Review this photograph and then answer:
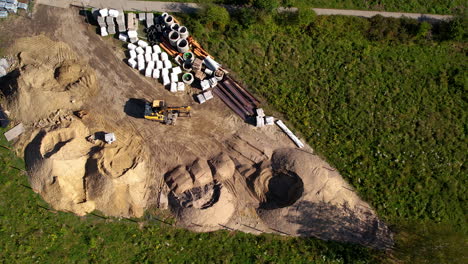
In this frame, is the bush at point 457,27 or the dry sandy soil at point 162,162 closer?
the dry sandy soil at point 162,162

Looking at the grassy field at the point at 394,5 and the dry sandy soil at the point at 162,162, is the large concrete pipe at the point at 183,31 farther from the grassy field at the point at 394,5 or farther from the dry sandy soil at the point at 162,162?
the dry sandy soil at the point at 162,162

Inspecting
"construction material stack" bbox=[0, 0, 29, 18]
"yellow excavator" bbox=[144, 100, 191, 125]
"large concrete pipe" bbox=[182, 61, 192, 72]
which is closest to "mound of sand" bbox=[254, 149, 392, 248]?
"yellow excavator" bbox=[144, 100, 191, 125]

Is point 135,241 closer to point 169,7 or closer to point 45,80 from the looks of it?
point 45,80

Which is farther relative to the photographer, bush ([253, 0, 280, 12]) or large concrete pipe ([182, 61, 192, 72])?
large concrete pipe ([182, 61, 192, 72])

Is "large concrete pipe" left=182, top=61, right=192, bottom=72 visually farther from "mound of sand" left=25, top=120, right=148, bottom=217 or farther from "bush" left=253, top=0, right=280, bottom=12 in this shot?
"mound of sand" left=25, top=120, right=148, bottom=217

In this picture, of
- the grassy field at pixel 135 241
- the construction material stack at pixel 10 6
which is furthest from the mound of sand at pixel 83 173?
the construction material stack at pixel 10 6

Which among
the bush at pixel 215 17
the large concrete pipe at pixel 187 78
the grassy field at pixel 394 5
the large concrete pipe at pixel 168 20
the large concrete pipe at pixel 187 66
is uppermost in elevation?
the grassy field at pixel 394 5
